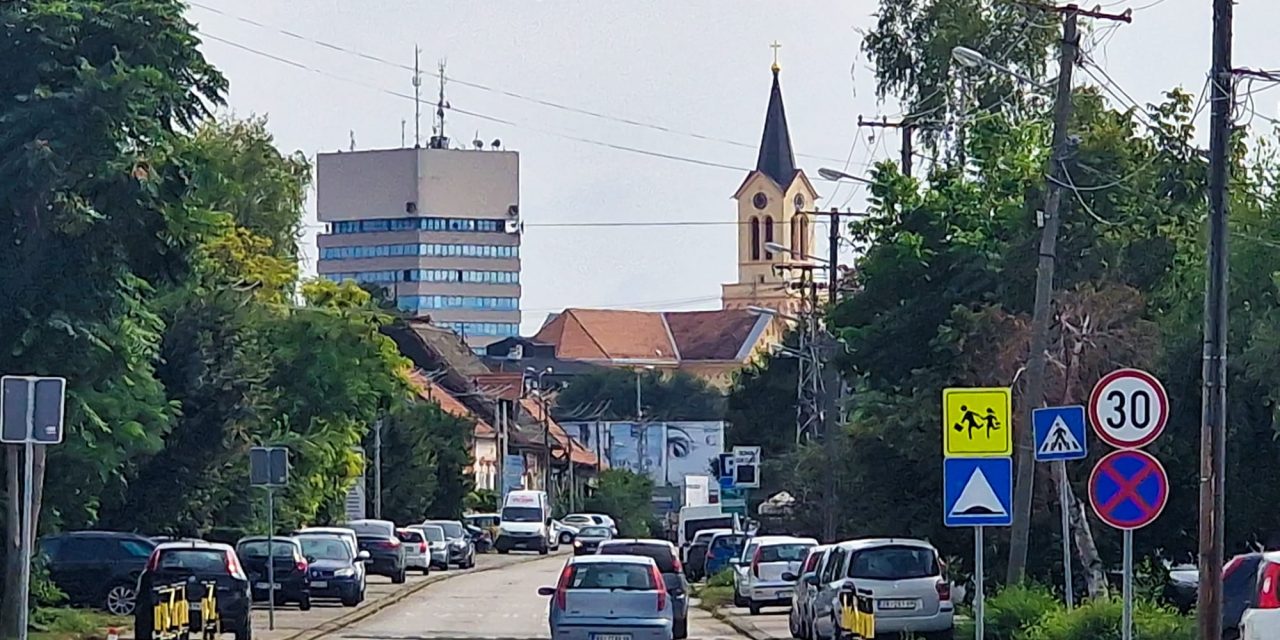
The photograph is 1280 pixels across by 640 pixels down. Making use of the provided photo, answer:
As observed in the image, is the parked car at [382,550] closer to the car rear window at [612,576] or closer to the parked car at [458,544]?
the parked car at [458,544]

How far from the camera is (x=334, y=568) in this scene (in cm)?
4288

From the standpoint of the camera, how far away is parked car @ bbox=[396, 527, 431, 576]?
63.0 m

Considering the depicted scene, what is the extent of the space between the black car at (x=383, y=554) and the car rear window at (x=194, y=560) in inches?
938

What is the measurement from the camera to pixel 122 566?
1481 inches

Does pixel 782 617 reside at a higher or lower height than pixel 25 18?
lower

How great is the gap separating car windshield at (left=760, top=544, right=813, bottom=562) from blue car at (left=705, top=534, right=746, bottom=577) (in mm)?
13945

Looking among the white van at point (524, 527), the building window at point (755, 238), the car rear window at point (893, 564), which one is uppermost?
the building window at point (755, 238)

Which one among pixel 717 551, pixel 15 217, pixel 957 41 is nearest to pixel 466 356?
pixel 717 551

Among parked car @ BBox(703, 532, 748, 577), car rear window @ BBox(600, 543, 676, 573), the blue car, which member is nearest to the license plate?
car rear window @ BBox(600, 543, 676, 573)

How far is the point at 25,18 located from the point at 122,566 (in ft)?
44.7

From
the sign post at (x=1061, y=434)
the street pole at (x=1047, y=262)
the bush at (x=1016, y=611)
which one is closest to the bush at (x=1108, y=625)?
the bush at (x=1016, y=611)

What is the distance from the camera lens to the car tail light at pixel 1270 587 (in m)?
18.0

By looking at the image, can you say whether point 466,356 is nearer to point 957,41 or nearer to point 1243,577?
point 957,41

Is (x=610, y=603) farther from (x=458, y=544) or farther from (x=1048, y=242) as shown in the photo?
(x=458, y=544)
